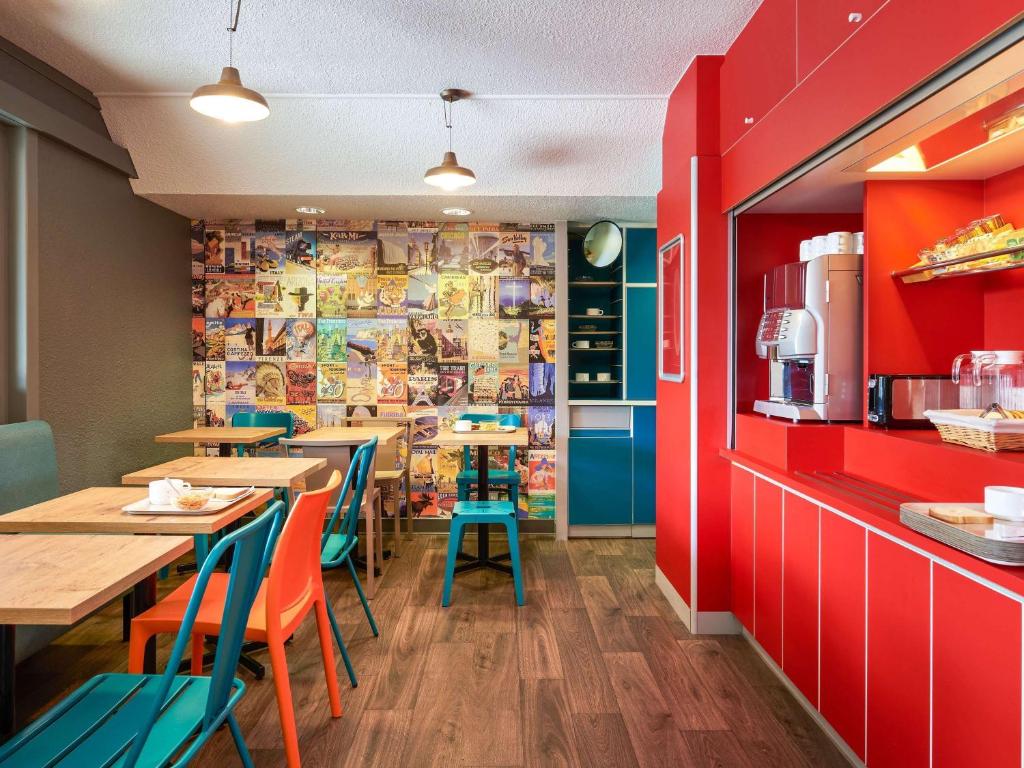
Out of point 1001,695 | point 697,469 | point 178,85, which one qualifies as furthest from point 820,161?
point 178,85

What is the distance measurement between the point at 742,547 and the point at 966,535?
153 cm

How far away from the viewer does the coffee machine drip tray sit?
2496mm

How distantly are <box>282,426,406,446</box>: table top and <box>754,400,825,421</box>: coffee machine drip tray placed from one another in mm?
1915

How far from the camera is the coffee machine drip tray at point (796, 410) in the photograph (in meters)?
2.50

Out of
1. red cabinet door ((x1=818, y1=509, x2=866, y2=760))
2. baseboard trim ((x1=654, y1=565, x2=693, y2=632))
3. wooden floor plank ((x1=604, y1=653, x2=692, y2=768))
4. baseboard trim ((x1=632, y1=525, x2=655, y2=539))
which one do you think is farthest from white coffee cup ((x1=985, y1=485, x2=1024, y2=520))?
baseboard trim ((x1=632, y1=525, x2=655, y2=539))

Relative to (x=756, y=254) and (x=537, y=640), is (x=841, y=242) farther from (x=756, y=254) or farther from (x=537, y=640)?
(x=537, y=640)

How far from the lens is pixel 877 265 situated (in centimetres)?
231

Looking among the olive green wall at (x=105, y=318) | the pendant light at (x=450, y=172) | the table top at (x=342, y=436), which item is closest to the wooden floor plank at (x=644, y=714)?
the table top at (x=342, y=436)

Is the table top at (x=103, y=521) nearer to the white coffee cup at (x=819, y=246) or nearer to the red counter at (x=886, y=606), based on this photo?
the red counter at (x=886, y=606)

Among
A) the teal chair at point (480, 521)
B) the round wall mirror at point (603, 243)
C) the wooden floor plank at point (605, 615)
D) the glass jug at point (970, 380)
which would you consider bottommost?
the wooden floor plank at point (605, 615)

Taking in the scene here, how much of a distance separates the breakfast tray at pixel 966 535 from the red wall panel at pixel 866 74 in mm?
1088

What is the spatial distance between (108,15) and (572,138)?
2512 mm

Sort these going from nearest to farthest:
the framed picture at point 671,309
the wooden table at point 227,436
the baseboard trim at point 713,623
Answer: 1. the baseboard trim at point 713,623
2. the framed picture at point 671,309
3. the wooden table at point 227,436

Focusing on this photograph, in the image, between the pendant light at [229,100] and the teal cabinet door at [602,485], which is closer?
the pendant light at [229,100]
